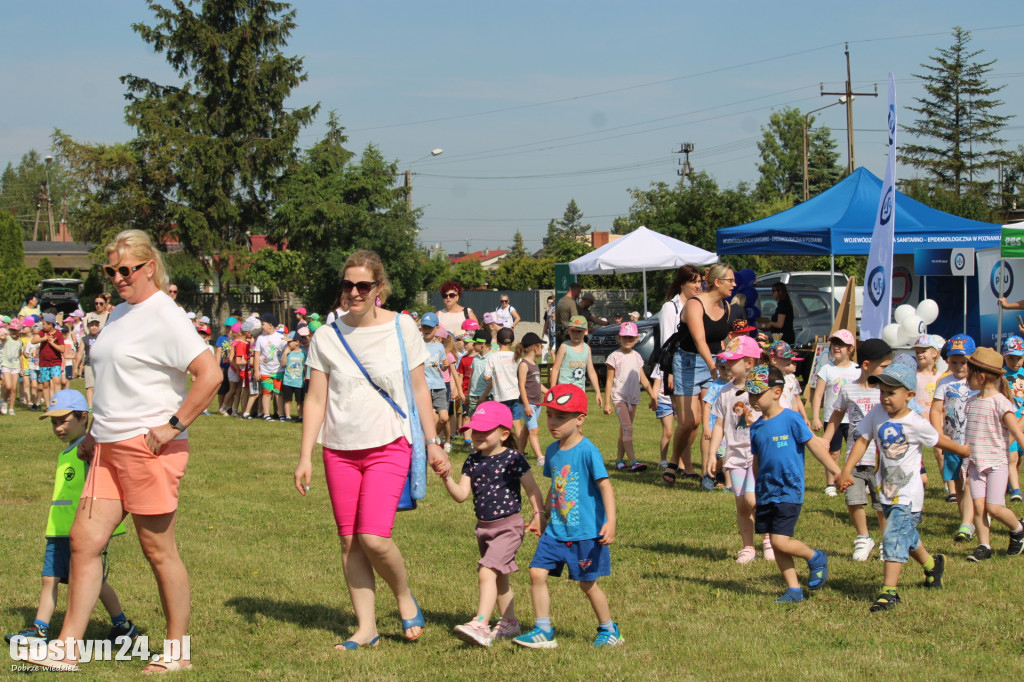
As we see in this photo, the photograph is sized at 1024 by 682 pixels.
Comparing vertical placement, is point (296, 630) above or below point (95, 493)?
below

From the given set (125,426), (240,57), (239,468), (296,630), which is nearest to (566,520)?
(296,630)

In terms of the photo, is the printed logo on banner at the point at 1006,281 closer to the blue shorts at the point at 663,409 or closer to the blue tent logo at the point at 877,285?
Answer: the blue tent logo at the point at 877,285

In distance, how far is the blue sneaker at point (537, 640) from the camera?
16.2ft

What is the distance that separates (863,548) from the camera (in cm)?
675

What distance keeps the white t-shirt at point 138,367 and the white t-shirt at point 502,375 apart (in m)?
6.55

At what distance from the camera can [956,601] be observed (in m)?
5.77

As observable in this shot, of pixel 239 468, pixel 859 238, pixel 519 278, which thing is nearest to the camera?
pixel 239 468

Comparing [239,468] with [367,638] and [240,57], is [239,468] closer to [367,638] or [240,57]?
[367,638]

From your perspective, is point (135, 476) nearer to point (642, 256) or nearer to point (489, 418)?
point (489, 418)

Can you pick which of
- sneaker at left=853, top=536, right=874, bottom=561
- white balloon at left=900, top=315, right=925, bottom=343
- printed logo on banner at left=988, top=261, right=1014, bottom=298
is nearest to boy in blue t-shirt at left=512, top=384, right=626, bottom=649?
sneaker at left=853, top=536, right=874, bottom=561

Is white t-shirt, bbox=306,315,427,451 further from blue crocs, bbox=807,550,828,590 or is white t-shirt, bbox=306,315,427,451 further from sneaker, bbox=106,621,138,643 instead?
blue crocs, bbox=807,550,828,590

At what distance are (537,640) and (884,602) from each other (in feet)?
7.06

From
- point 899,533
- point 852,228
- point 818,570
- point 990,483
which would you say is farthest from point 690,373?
point 852,228

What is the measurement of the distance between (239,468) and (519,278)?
4772 cm
